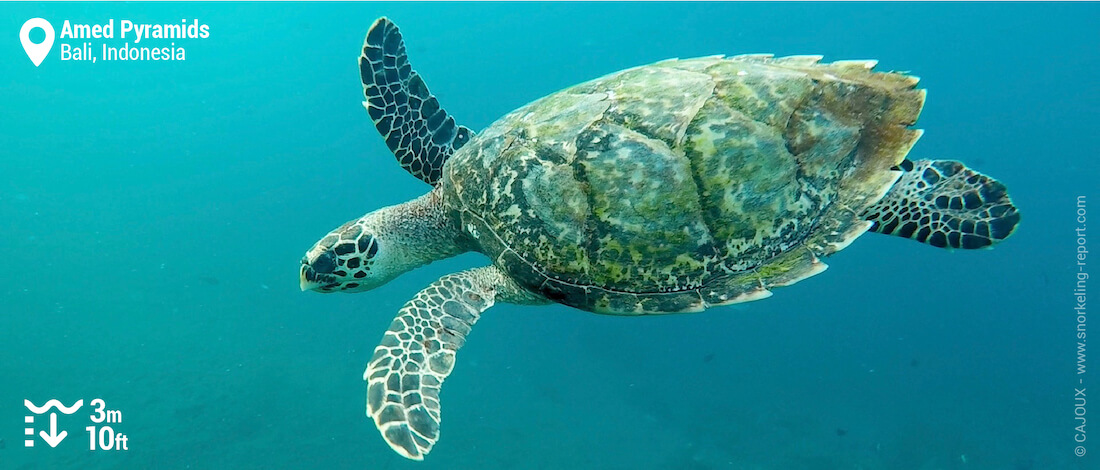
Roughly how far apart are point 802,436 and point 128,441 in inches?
466

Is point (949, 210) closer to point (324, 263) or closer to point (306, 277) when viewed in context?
point (324, 263)

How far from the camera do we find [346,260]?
475 centimetres

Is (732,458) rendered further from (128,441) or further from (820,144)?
(128,441)

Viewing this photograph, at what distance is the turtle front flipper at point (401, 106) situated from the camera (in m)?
5.29

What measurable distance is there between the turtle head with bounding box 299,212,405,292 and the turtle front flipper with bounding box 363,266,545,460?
75 cm

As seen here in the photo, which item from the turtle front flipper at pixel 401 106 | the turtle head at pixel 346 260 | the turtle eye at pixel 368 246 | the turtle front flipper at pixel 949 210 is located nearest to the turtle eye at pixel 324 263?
the turtle head at pixel 346 260

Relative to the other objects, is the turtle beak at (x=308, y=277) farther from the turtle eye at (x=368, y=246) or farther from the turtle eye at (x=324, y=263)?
the turtle eye at (x=368, y=246)

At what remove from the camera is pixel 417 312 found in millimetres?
4242

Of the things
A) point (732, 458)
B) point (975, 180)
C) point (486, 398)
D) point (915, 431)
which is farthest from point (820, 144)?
point (915, 431)

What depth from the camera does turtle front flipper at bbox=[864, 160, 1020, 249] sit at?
4.27 m

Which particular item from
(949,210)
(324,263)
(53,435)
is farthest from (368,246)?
(53,435)

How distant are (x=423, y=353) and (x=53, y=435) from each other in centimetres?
966

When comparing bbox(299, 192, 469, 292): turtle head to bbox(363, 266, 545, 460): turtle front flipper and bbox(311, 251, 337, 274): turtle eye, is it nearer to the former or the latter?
bbox(311, 251, 337, 274): turtle eye

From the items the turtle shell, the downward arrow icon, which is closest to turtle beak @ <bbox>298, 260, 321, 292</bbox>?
the turtle shell
